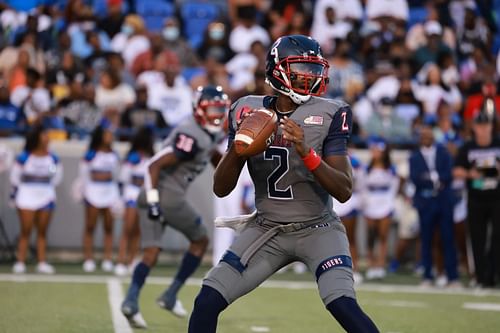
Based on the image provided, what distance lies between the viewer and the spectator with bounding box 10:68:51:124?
14820 millimetres

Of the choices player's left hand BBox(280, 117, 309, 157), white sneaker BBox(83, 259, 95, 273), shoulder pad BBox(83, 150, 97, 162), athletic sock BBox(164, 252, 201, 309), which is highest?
player's left hand BBox(280, 117, 309, 157)

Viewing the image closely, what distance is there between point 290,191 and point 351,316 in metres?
0.82

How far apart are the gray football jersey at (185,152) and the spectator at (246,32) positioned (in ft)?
28.2

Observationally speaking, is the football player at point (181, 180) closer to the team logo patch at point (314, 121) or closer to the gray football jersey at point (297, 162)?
the gray football jersey at point (297, 162)

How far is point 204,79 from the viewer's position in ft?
52.7

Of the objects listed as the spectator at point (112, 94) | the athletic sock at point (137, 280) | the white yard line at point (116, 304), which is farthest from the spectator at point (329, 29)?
the athletic sock at point (137, 280)

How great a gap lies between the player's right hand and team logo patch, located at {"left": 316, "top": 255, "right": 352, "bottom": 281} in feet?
10.2

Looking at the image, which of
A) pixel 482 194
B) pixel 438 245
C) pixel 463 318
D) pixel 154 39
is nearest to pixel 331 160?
pixel 463 318

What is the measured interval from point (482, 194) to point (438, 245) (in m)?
1.40

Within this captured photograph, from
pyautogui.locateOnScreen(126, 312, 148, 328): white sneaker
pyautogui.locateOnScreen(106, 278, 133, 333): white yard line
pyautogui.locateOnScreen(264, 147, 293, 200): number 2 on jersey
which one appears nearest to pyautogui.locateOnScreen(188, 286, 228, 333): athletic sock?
pyautogui.locateOnScreen(264, 147, 293, 200): number 2 on jersey

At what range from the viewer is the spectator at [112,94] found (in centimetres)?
1539

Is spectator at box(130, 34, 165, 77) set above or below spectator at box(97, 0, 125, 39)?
below

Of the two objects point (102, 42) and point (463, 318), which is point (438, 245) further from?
point (102, 42)

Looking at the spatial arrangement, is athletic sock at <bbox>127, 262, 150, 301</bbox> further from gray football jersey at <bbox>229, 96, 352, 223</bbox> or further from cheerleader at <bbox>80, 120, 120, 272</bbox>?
cheerleader at <bbox>80, 120, 120, 272</bbox>
